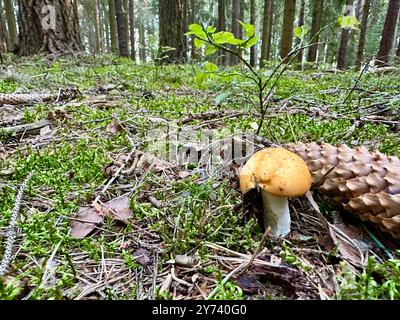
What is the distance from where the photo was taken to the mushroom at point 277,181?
1257 millimetres

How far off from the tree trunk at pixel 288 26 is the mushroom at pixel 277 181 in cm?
643

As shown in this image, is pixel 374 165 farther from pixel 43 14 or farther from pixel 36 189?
pixel 43 14

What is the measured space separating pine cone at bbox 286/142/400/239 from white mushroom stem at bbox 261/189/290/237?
242 millimetres

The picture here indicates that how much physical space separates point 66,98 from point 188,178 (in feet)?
8.80

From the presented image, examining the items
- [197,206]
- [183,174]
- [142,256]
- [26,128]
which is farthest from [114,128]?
[142,256]

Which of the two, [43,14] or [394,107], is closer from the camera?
[394,107]

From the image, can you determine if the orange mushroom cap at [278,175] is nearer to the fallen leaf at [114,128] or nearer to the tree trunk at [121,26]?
the fallen leaf at [114,128]

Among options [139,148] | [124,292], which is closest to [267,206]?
[124,292]

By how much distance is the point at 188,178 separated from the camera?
6.13 feet

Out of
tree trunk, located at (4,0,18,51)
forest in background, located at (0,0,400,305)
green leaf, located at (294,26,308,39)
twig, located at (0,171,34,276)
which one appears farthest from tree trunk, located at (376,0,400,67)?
tree trunk, located at (4,0,18,51)

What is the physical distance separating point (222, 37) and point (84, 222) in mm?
1276

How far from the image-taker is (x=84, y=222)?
1490 millimetres

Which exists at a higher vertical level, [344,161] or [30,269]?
[344,161]

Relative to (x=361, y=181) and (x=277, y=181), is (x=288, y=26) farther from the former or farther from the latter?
(x=277, y=181)
